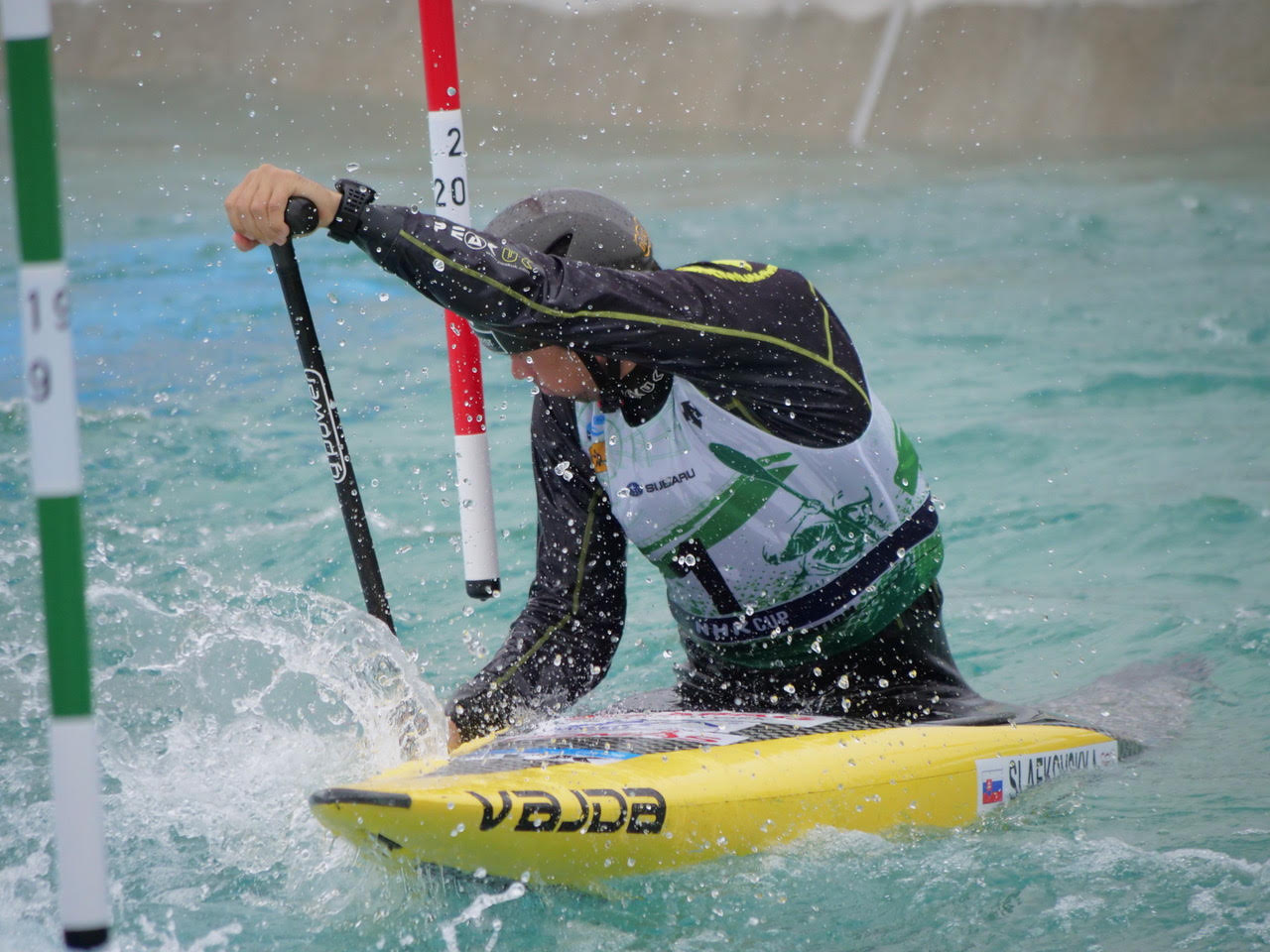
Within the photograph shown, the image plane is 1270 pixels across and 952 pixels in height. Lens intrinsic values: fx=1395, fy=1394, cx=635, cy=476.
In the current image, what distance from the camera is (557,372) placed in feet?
8.27

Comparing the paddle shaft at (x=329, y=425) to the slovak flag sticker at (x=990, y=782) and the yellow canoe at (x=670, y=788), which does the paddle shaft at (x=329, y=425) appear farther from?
the slovak flag sticker at (x=990, y=782)

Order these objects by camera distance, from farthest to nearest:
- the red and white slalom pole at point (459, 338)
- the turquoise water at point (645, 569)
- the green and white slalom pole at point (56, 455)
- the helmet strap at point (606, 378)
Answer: the red and white slalom pole at point (459, 338), the helmet strap at point (606, 378), the turquoise water at point (645, 569), the green and white slalom pole at point (56, 455)

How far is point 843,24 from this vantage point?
12203 millimetres

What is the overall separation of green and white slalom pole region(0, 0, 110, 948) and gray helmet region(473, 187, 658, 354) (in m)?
1.09

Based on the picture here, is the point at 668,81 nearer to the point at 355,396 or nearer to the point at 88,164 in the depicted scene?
the point at 88,164

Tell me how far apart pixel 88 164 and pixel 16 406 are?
18.7ft

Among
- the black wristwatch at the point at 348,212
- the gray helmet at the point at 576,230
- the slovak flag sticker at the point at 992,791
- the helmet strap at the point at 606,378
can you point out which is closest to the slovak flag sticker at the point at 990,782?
the slovak flag sticker at the point at 992,791

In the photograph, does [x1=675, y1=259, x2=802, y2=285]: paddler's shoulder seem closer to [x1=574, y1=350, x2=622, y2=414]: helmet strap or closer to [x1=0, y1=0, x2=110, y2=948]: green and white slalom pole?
[x1=574, y1=350, x2=622, y2=414]: helmet strap

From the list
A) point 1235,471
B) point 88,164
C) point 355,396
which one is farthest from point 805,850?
point 88,164

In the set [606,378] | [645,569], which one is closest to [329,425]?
[606,378]

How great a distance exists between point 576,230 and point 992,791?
1.36 metres

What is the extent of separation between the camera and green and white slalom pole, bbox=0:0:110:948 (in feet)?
4.51

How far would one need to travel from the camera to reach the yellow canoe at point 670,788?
2.12 meters

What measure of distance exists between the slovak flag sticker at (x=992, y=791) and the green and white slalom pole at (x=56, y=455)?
5.81 feet
